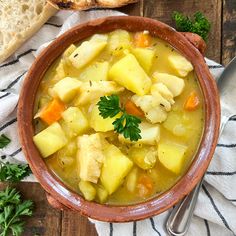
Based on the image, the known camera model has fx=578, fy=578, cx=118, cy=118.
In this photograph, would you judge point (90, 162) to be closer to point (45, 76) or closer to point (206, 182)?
point (45, 76)

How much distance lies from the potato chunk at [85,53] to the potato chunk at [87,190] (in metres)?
0.60

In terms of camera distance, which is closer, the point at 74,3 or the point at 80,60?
the point at 80,60

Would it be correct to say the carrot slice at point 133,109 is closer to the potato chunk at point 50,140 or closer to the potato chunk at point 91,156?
the potato chunk at point 91,156

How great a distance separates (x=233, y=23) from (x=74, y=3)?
94 cm

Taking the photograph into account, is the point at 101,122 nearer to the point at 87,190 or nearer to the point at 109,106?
the point at 109,106

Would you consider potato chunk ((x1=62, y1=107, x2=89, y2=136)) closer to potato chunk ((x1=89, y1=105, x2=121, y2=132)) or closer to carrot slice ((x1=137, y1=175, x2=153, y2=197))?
potato chunk ((x1=89, y1=105, x2=121, y2=132))

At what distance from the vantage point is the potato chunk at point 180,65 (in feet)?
9.73

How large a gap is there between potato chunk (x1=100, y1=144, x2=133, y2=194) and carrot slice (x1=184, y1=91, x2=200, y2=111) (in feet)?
1.33

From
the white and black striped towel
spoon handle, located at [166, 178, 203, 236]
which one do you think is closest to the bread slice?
the white and black striped towel

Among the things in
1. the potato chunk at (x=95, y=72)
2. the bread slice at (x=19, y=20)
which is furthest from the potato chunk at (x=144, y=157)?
the bread slice at (x=19, y=20)

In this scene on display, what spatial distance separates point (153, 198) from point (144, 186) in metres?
0.08

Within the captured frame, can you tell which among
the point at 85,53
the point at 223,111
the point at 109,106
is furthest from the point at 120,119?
the point at 223,111

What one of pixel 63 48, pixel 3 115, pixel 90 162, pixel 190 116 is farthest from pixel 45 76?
pixel 190 116

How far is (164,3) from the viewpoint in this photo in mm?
3457
